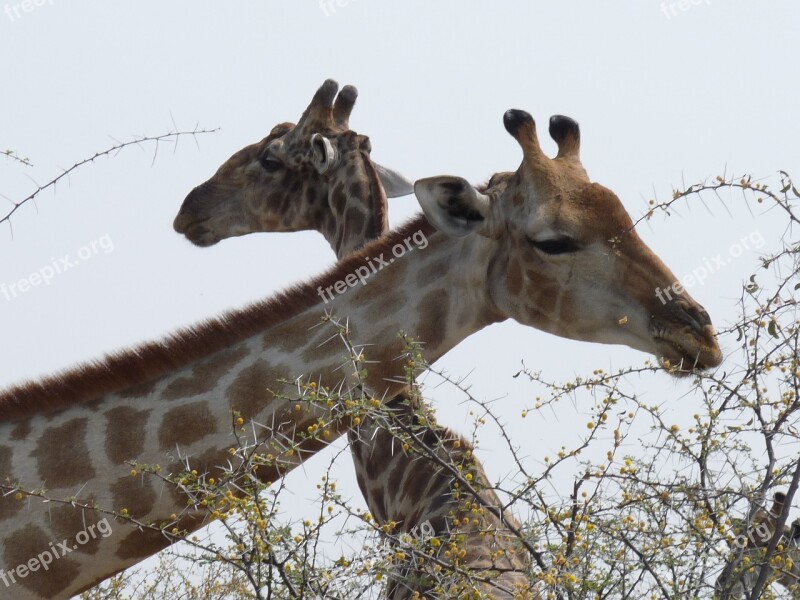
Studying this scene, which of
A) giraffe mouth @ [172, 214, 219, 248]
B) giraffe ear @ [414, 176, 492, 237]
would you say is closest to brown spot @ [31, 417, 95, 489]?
giraffe ear @ [414, 176, 492, 237]

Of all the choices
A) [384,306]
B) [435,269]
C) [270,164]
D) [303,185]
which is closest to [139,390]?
[384,306]

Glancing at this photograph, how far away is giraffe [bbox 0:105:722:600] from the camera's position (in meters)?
4.65

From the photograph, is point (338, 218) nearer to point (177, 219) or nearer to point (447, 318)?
point (177, 219)

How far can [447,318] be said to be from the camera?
528 cm

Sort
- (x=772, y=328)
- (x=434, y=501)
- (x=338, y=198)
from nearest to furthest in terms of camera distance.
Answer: (x=772, y=328), (x=434, y=501), (x=338, y=198)

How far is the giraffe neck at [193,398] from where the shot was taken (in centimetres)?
463

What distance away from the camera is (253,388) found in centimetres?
492

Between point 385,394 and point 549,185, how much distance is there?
46.1 inches

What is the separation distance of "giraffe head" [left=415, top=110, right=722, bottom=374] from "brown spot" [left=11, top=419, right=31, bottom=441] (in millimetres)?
1904

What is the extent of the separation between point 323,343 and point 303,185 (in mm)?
4058

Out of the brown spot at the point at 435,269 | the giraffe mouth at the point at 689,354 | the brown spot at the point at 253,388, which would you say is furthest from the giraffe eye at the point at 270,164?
the giraffe mouth at the point at 689,354

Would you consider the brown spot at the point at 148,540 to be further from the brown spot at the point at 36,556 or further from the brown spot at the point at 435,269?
the brown spot at the point at 435,269

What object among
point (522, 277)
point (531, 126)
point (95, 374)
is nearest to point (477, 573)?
point (522, 277)
